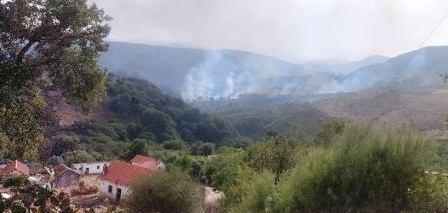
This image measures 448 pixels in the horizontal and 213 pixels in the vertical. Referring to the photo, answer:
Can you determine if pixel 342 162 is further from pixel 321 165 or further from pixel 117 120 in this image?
pixel 117 120

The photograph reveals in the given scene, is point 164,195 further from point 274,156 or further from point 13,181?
point 13,181

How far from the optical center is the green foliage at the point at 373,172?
11742 millimetres

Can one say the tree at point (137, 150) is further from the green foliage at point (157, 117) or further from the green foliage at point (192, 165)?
the green foliage at point (157, 117)

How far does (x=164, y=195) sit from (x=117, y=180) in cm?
1087

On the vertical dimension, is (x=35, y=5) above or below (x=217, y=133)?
above

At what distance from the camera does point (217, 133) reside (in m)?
87.9

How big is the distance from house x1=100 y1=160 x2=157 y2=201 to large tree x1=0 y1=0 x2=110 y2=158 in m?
22.2

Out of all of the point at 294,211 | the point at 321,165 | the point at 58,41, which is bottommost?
the point at 294,211

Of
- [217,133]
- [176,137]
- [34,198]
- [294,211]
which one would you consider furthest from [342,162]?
[217,133]

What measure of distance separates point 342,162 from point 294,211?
1849mm

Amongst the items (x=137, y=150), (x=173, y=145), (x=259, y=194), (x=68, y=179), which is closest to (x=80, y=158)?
(x=137, y=150)

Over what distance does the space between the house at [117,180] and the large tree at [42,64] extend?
2217 centimetres

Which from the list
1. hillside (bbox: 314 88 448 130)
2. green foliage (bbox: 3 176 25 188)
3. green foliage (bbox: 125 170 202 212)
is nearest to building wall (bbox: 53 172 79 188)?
green foliage (bbox: 125 170 202 212)

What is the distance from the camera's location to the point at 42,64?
10305 millimetres
